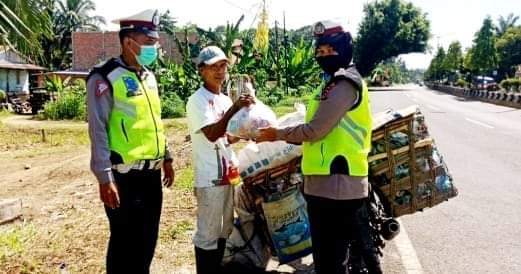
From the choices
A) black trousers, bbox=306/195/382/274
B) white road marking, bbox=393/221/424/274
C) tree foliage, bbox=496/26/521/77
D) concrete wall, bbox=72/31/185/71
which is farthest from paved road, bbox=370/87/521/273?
tree foliage, bbox=496/26/521/77

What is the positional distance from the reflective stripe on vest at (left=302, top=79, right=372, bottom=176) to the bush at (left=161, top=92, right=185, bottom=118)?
18.9 m

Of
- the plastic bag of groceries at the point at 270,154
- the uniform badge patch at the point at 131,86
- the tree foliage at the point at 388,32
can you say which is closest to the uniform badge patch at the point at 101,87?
the uniform badge patch at the point at 131,86

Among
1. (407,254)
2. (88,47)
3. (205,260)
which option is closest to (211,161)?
(205,260)

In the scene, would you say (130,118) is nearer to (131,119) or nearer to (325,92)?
(131,119)

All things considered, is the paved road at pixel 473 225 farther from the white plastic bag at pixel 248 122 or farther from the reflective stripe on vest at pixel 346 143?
the white plastic bag at pixel 248 122

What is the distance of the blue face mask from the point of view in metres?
3.40

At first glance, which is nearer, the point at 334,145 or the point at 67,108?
the point at 334,145

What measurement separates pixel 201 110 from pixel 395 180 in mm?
1515

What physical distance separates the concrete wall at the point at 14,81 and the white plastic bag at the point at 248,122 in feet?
131

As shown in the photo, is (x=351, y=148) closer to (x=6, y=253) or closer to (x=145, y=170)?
(x=145, y=170)

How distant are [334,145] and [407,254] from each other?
2177mm

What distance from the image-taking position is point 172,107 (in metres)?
22.0

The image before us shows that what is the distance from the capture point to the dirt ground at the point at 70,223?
4477 millimetres

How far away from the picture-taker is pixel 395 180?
415 centimetres
